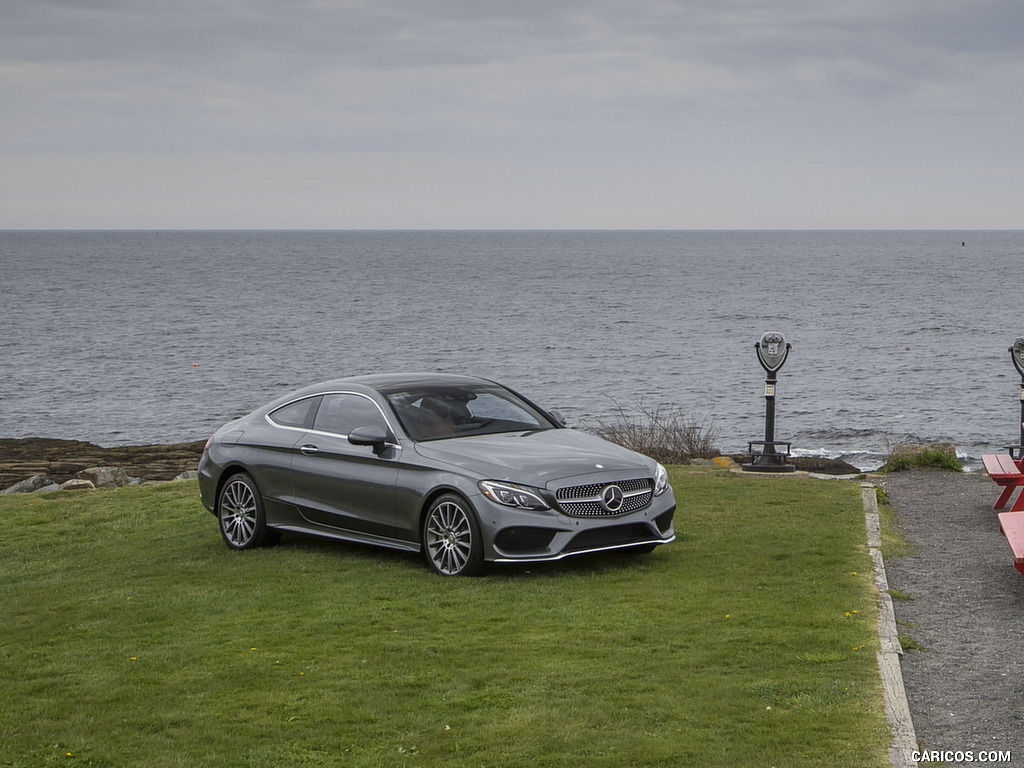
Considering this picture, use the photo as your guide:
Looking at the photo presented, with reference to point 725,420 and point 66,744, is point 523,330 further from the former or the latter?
point 66,744

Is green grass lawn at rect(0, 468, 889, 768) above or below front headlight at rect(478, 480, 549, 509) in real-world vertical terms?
below

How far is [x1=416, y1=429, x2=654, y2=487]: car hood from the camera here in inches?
354

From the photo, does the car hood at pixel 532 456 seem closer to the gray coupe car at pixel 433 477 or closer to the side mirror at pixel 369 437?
the gray coupe car at pixel 433 477

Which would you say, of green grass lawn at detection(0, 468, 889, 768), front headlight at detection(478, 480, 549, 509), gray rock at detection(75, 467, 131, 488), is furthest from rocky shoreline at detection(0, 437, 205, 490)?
front headlight at detection(478, 480, 549, 509)

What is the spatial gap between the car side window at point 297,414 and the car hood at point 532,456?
56.9 inches

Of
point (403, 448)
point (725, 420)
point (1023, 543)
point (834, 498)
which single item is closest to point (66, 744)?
point (403, 448)

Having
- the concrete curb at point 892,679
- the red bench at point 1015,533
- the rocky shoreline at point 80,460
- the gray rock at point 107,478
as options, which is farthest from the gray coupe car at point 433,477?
the rocky shoreline at point 80,460

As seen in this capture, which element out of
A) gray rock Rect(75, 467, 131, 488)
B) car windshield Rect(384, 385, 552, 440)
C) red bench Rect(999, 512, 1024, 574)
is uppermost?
car windshield Rect(384, 385, 552, 440)

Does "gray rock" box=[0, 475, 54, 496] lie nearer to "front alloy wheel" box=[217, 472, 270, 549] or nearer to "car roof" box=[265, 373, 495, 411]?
"front alloy wheel" box=[217, 472, 270, 549]

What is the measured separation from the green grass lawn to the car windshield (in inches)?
44.1

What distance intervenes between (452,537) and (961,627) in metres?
3.64

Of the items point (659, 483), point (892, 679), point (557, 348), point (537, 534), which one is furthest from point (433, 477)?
point (557, 348)

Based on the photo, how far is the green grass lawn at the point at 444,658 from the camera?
5.41m

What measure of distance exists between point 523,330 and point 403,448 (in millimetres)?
53575
